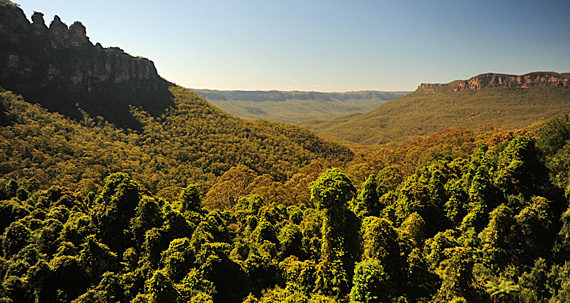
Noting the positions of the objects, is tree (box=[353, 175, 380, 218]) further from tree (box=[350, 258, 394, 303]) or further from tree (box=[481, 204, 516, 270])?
tree (box=[350, 258, 394, 303])

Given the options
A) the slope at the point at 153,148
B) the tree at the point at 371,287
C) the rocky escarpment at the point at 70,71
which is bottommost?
the slope at the point at 153,148

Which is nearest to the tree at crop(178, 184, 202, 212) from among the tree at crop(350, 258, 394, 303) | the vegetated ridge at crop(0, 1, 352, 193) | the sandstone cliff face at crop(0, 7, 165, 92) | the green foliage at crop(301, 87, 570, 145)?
the tree at crop(350, 258, 394, 303)

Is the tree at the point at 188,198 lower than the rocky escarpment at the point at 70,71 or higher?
lower

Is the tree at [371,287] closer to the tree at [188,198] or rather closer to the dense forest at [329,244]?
the dense forest at [329,244]

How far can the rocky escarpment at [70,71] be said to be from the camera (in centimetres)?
8744

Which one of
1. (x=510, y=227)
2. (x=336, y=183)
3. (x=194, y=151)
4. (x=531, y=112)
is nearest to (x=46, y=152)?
(x=194, y=151)

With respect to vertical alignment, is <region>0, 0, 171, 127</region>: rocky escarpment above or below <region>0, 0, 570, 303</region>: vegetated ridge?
above

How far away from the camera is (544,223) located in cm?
1730

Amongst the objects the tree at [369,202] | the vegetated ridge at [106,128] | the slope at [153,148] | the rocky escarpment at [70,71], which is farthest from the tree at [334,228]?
the rocky escarpment at [70,71]

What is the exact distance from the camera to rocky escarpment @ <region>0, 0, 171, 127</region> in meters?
87.4

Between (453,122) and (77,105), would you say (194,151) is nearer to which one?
(77,105)

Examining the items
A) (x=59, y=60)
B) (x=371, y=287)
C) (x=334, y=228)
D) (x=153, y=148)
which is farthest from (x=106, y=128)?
(x=371, y=287)

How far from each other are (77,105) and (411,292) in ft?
384

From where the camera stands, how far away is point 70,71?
103312 millimetres
